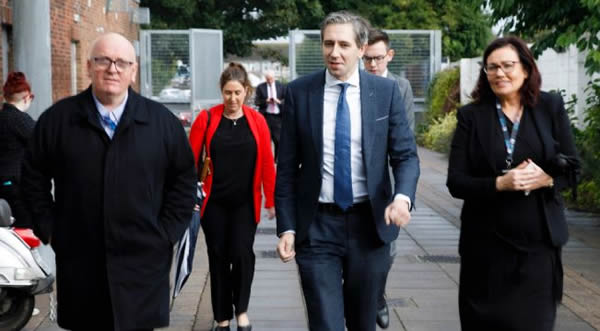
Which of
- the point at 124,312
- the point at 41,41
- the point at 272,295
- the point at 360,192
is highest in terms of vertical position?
the point at 41,41

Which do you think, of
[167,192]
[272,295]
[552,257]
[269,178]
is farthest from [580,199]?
[167,192]

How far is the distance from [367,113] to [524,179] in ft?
2.56

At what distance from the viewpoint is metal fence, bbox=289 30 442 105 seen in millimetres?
25453

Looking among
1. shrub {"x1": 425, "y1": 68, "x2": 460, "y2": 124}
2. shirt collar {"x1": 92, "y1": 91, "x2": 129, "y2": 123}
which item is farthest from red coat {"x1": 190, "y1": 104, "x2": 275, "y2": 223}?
shrub {"x1": 425, "y1": 68, "x2": 460, "y2": 124}

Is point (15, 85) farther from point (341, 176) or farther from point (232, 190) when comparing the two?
point (341, 176)

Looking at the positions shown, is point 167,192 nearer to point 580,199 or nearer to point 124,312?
point 124,312

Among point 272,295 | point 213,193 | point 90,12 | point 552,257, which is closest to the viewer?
point 552,257

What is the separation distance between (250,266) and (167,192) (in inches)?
90.2

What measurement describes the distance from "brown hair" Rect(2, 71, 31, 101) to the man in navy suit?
13.3ft

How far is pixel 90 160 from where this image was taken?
4.34m

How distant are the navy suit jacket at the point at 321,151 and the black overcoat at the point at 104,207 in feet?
2.15

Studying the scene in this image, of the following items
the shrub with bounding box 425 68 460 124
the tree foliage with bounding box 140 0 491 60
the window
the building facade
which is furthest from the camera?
the tree foliage with bounding box 140 0 491 60

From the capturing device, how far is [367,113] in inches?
191

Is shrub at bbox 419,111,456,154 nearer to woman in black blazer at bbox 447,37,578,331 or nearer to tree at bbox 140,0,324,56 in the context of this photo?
tree at bbox 140,0,324,56
